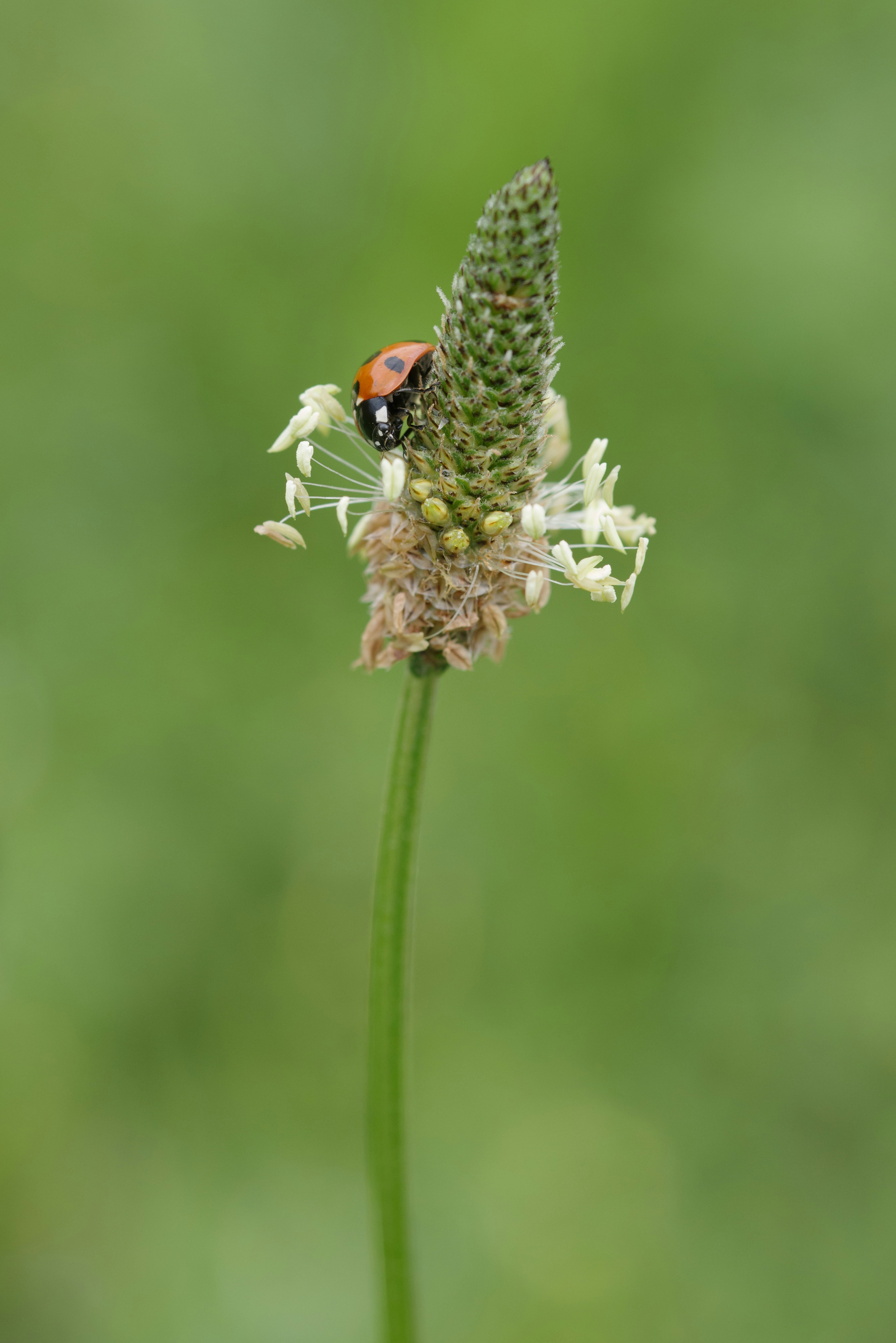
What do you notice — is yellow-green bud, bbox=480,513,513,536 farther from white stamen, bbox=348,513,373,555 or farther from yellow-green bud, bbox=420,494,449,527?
white stamen, bbox=348,513,373,555

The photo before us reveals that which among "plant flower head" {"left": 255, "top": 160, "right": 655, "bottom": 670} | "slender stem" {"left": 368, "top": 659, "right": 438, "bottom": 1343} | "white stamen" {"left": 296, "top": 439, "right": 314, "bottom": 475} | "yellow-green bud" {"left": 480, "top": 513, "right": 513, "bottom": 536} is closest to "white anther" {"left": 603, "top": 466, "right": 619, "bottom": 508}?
"plant flower head" {"left": 255, "top": 160, "right": 655, "bottom": 670}

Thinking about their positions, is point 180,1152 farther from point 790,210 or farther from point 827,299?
point 790,210

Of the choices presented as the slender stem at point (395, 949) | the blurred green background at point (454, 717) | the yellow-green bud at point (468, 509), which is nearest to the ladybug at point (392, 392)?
the yellow-green bud at point (468, 509)

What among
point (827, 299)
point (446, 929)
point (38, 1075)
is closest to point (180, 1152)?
point (38, 1075)

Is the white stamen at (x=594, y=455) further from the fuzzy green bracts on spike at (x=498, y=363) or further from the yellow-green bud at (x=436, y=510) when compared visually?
the yellow-green bud at (x=436, y=510)

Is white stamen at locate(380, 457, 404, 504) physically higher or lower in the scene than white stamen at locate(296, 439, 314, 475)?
lower
